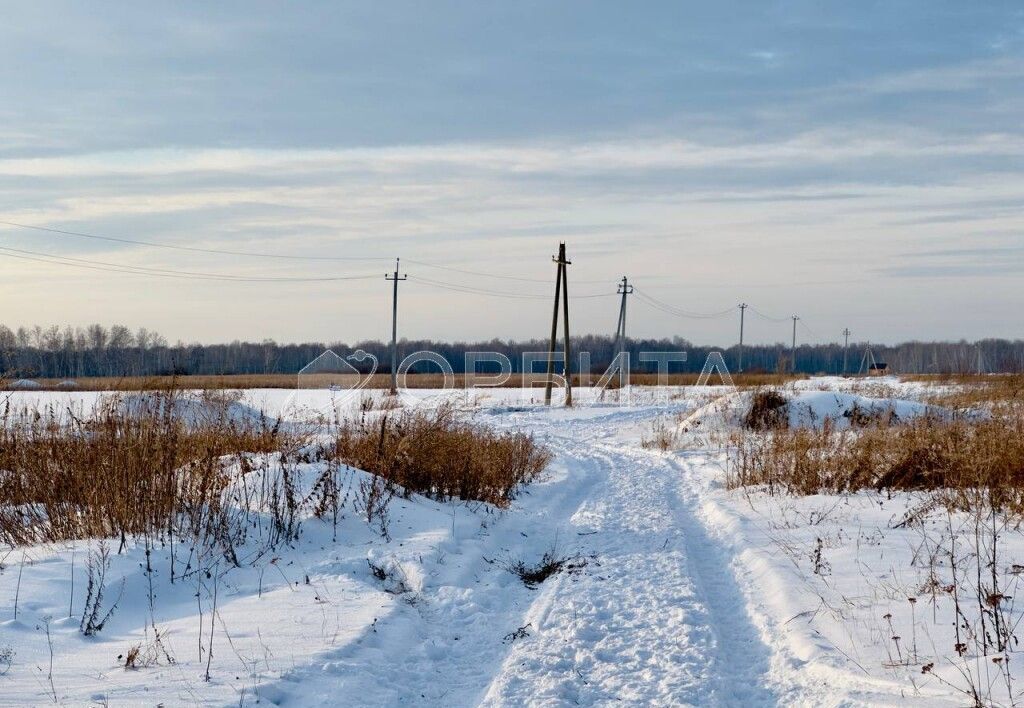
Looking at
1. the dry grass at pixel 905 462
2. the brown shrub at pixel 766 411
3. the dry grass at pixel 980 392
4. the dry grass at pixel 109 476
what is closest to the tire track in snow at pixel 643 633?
the dry grass at pixel 905 462

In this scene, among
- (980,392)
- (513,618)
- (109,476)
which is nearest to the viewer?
(513,618)

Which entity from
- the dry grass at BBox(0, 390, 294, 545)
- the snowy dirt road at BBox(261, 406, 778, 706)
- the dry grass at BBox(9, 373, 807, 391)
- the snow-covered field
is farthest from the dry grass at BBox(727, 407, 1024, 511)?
the dry grass at BBox(9, 373, 807, 391)

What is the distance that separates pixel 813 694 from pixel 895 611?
1.42 meters

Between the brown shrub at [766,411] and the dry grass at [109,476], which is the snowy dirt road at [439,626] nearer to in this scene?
the dry grass at [109,476]

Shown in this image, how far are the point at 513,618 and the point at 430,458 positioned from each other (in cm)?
459

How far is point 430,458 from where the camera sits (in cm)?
1080

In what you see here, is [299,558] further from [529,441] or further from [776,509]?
[529,441]

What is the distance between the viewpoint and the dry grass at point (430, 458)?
10375mm

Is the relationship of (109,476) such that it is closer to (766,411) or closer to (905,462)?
(905,462)

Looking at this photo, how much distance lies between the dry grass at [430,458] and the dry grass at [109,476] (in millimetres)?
2027

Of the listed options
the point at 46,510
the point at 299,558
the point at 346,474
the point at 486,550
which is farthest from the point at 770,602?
the point at 46,510

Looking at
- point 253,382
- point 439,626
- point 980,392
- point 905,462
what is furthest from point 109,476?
point 253,382

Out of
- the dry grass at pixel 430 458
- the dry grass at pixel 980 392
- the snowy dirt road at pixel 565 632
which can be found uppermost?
the dry grass at pixel 980 392

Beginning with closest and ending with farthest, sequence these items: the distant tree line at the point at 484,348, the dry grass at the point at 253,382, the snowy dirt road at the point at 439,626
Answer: the snowy dirt road at the point at 439,626, the dry grass at the point at 253,382, the distant tree line at the point at 484,348
